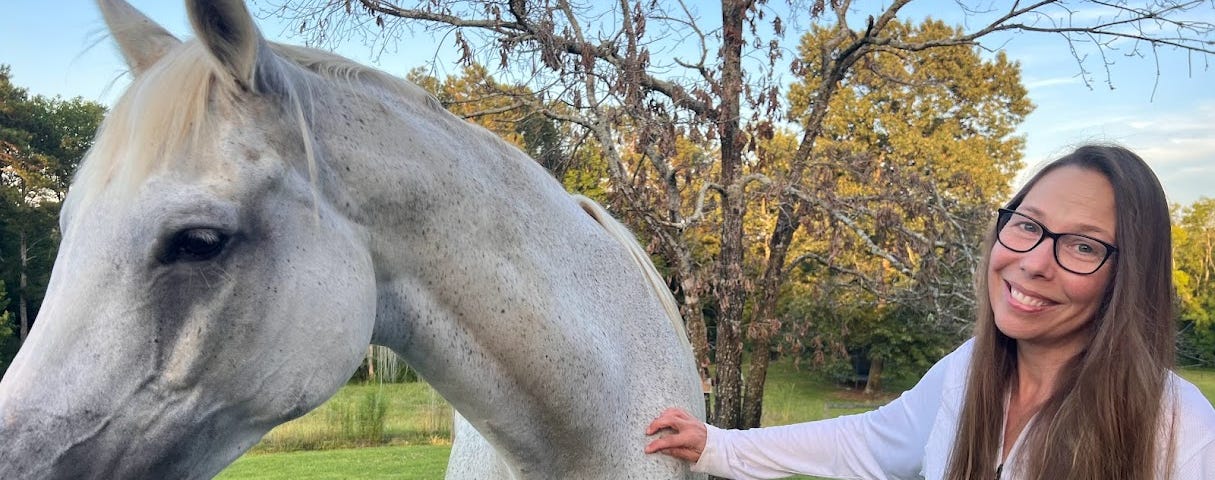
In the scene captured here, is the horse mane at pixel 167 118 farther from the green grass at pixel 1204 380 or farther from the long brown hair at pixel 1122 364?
the green grass at pixel 1204 380

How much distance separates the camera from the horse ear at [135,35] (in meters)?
1.34

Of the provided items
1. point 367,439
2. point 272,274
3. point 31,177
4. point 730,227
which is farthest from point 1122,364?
point 31,177

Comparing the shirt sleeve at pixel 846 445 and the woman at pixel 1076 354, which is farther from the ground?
the woman at pixel 1076 354

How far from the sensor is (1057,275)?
1505 millimetres

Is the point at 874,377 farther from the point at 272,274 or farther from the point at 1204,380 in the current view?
the point at 272,274

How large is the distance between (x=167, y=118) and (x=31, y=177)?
20.1 m

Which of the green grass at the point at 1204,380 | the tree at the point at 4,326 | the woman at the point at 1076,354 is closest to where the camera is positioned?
the woman at the point at 1076,354

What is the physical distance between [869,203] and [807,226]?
799mm

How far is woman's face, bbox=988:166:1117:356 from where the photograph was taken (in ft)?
4.85

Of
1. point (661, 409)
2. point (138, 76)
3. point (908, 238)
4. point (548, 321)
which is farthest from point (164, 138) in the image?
point (908, 238)

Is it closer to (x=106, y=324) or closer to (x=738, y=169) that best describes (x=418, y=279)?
(x=106, y=324)

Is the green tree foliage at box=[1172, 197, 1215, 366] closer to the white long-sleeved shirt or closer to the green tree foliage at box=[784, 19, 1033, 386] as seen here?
the green tree foliage at box=[784, 19, 1033, 386]

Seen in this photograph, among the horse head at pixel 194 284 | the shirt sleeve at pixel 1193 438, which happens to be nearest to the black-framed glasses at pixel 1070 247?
the shirt sleeve at pixel 1193 438

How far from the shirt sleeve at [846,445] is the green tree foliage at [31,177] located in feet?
62.3
